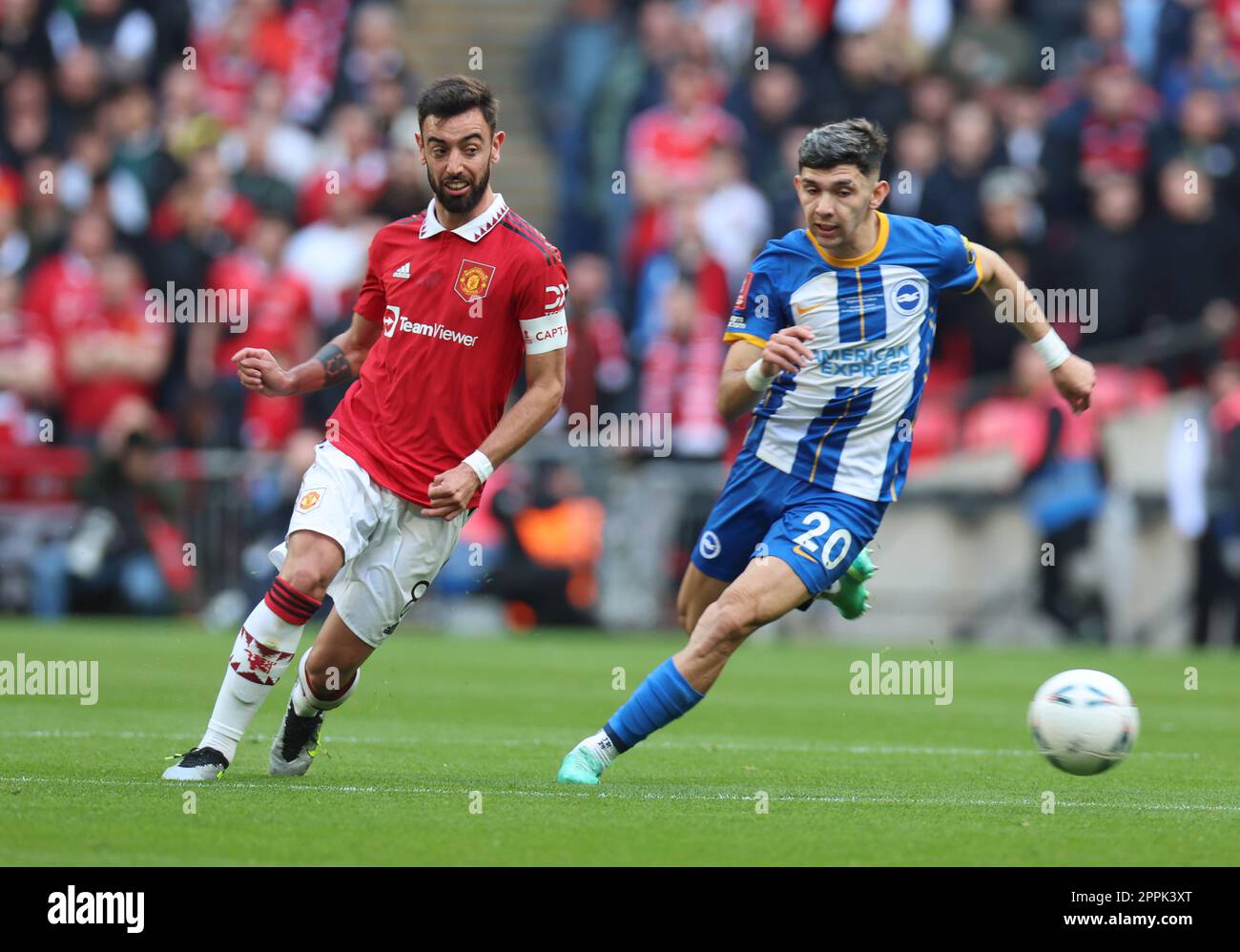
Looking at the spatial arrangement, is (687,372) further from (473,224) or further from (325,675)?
(325,675)

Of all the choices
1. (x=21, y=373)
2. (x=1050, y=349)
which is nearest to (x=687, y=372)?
(x=21, y=373)

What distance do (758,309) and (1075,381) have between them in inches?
54.0

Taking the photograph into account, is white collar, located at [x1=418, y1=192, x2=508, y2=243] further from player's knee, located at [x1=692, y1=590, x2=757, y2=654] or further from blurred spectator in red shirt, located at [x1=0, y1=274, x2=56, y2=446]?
blurred spectator in red shirt, located at [x1=0, y1=274, x2=56, y2=446]

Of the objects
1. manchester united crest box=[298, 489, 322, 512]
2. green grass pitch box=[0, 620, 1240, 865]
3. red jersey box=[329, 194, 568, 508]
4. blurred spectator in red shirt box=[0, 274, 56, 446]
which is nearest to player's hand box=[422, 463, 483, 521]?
red jersey box=[329, 194, 568, 508]

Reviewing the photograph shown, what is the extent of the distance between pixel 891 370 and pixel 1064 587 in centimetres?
1089

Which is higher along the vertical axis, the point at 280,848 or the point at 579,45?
the point at 579,45

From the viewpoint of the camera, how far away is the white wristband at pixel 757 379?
27.2ft

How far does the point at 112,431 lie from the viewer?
63.5 feet

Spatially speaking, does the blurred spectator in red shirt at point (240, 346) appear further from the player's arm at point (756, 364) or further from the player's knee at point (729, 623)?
the player's knee at point (729, 623)
